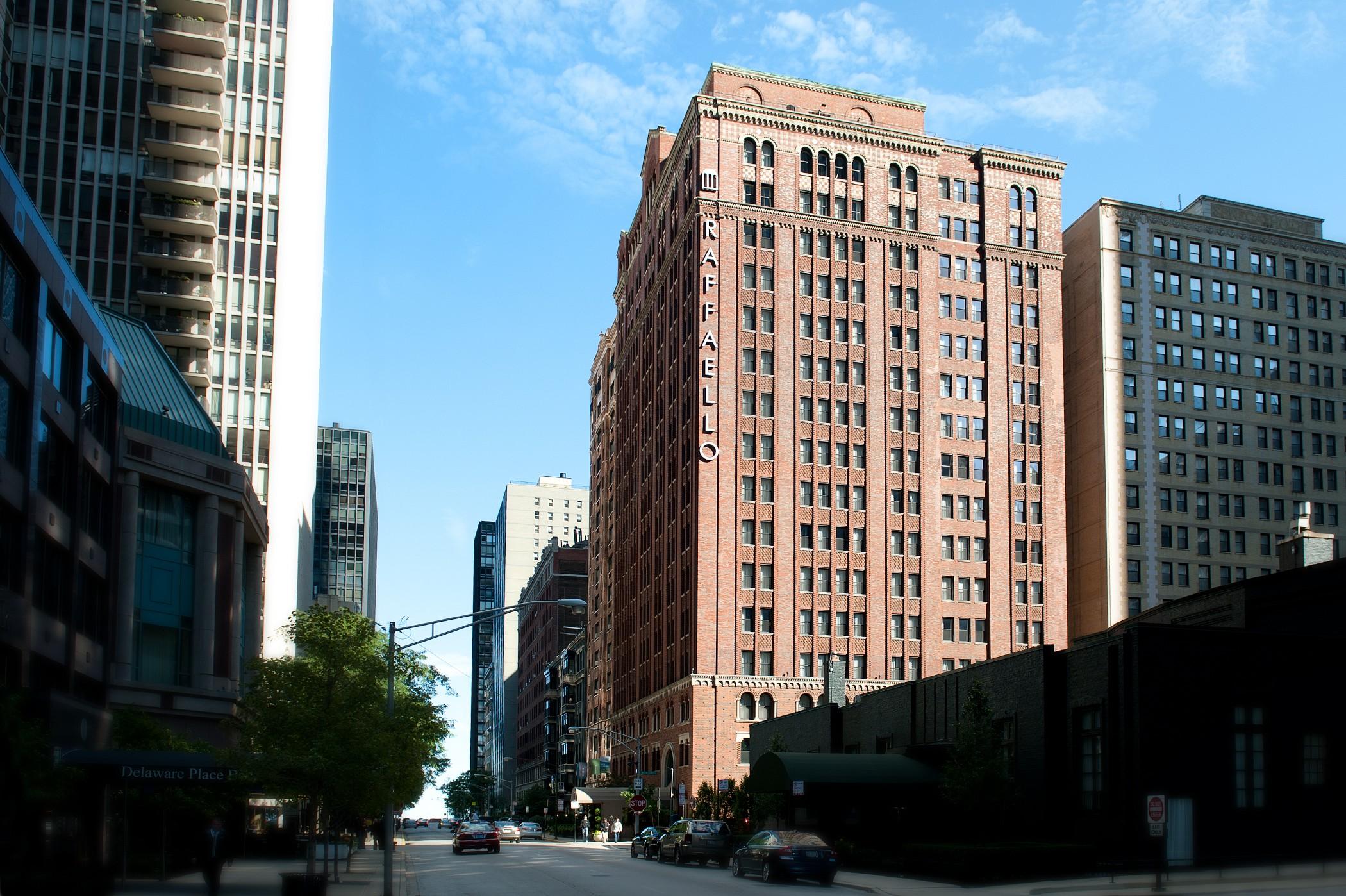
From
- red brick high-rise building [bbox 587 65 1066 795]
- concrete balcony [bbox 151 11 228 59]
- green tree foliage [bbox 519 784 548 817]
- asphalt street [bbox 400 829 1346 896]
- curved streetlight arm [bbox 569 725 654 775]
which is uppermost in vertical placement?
Answer: concrete balcony [bbox 151 11 228 59]

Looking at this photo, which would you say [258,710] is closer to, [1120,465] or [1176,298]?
[1120,465]

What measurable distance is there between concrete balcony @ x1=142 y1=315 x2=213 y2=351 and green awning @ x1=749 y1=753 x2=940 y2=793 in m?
54.4

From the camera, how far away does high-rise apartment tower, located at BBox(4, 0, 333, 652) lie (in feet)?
283

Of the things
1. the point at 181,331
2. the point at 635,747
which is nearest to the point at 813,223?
the point at 181,331

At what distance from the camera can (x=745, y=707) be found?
3346 inches

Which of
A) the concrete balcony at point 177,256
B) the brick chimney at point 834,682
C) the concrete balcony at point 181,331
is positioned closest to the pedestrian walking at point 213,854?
the brick chimney at point 834,682

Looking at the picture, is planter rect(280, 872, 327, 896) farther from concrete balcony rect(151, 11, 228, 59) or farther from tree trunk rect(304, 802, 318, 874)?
concrete balcony rect(151, 11, 228, 59)

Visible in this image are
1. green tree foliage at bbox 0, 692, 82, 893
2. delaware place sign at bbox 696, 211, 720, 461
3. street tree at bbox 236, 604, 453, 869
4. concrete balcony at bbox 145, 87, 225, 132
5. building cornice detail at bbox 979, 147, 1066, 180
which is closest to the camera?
green tree foliage at bbox 0, 692, 82, 893

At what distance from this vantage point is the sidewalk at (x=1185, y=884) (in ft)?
98.6

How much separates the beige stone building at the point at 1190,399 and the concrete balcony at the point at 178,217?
6422 centimetres

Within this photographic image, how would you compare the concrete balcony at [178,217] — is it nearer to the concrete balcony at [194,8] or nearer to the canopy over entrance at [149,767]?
the concrete balcony at [194,8]

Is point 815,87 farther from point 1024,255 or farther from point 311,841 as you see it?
point 311,841

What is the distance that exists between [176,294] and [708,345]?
3397 cm

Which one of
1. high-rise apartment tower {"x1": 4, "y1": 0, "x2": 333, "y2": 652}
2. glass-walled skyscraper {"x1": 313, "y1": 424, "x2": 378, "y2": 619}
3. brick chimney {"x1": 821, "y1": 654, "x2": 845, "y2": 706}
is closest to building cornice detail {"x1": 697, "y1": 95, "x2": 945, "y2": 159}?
high-rise apartment tower {"x1": 4, "y1": 0, "x2": 333, "y2": 652}
